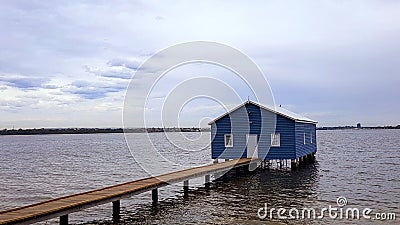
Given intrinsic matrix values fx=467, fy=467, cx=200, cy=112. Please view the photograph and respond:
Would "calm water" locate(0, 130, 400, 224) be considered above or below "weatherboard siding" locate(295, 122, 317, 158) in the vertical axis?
below

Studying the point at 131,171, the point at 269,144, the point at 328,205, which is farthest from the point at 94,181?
the point at 328,205

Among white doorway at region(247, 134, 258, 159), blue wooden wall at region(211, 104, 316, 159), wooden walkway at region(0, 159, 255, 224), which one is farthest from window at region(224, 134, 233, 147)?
wooden walkway at region(0, 159, 255, 224)

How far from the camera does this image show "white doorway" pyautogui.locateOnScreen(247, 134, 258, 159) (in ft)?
95.6

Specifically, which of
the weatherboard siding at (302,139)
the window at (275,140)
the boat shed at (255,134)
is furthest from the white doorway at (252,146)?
the weatherboard siding at (302,139)

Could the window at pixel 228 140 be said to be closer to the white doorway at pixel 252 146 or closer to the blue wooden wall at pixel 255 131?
the blue wooden wall at pixel 255 131

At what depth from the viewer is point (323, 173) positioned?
29.3m

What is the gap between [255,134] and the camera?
29031mm

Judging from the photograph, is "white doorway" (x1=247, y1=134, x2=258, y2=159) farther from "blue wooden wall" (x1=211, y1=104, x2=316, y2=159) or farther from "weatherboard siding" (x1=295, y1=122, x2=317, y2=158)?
"weatherboard siding" (x1=295, y1=122, x2=317, y2=158)

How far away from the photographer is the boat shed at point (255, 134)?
2891cm

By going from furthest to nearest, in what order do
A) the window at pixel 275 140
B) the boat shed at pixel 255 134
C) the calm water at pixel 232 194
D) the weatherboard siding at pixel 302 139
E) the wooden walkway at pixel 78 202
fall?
the weatherboard siding at pixel 302 139 → the window at pixel 275 140 → the boat shed at pixel 255 134 → the calm water at pixel 232 194 → the wooden walkway at pixel 78 202

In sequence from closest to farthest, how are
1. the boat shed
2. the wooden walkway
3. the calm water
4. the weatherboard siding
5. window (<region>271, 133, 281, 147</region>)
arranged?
the wooden walkway < the calm water < the boat shed < window (<region>271, 133, 281, 147</region>) < the weatherboard siding

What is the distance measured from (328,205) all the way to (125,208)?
24.7ft

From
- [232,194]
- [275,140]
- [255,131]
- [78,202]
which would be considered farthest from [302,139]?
[78,202]

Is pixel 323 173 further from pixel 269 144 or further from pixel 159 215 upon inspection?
pixel 159 215
